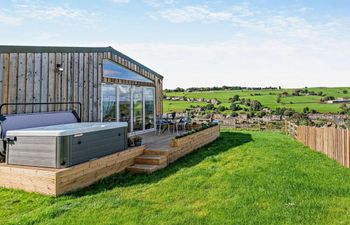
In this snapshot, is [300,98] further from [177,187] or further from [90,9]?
[177,187]

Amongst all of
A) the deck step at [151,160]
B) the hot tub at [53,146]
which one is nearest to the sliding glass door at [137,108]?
the deck step at [151,160]

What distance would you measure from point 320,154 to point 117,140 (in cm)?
680

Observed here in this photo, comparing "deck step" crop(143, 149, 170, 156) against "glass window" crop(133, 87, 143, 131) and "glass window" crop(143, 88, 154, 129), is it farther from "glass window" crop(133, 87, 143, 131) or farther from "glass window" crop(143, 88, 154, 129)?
"glass window" crop(143, 88, 154, 129)

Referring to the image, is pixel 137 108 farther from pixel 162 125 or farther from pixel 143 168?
pixel 143 168

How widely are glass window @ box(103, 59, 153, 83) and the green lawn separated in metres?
4.31

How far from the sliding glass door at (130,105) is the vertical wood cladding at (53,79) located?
31 centimetres

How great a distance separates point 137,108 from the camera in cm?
1052

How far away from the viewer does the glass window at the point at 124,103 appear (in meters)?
9.49

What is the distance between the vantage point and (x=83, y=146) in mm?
4996

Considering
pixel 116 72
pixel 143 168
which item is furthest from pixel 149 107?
pixel 143 168

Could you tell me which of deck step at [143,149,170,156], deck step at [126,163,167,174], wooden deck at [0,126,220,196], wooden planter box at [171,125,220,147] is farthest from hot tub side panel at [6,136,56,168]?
wooden planter box at [171,125,220,147]

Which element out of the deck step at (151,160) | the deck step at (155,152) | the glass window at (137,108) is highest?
the glass window at (137,108)

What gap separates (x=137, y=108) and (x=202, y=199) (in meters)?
6.76

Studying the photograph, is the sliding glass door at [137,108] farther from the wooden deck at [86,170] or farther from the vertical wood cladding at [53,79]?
the wooden deck at [86,170]
